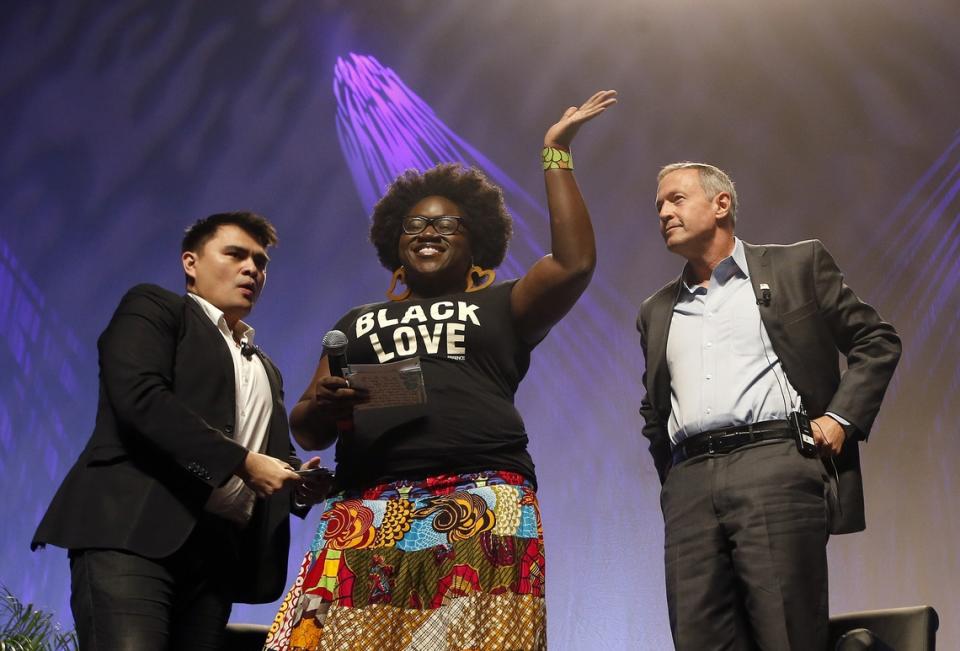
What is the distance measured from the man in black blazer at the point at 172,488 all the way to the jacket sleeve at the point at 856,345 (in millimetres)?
1366

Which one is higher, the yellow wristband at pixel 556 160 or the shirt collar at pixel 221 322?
the yellow wristband at pixel 556 160

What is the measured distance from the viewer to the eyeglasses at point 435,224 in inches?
104

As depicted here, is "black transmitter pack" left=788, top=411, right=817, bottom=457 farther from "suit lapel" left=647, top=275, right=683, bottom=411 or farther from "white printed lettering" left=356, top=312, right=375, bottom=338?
"white printed lettering" left=356, top=312, right=375, bottom=338

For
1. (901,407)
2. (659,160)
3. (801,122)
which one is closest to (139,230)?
(659,160)

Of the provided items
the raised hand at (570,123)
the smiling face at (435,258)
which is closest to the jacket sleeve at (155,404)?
the smiling face at (435,258)

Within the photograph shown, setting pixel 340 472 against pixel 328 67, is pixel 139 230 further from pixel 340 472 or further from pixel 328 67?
pixel 340 472

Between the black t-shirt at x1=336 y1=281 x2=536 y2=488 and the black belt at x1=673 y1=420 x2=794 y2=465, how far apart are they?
0.46 m

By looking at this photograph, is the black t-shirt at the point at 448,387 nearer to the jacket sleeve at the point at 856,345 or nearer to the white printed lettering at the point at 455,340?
the white printed lettering at the point at 455,340

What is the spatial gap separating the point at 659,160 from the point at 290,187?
2175mm

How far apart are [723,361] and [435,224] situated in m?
0.84

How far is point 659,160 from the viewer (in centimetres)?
555

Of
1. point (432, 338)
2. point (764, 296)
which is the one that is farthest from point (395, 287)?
point (764, 296)

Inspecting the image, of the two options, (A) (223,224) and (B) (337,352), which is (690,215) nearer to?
(B) (337,352)

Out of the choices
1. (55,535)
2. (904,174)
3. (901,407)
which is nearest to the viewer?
(55,535)
